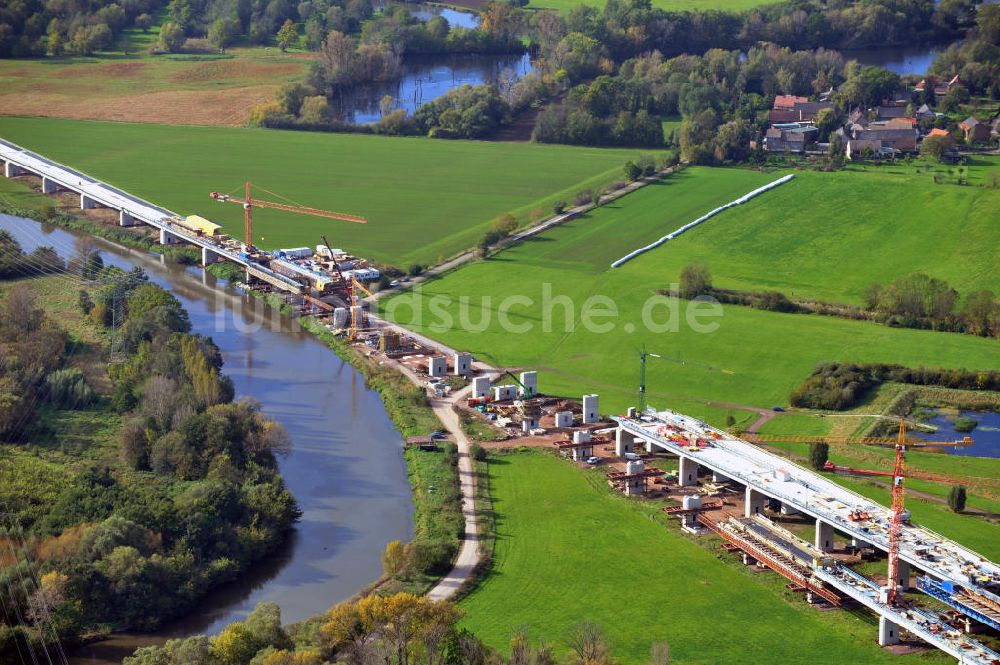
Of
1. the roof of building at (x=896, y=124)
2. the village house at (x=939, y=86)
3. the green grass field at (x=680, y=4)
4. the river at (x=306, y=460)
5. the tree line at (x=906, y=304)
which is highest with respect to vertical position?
the green grass field at (x=680, y=4)

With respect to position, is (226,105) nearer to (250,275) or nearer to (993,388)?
(250,275)

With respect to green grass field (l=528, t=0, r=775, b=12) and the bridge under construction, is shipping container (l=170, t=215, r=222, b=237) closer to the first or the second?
the bridge under construction

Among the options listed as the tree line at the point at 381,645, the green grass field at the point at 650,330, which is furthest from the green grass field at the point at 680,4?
the tree line at the point at 381,645

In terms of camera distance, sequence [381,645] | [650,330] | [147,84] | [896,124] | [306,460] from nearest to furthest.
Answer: [381,645]
[306,460]
[650,330]
[896,124]
[147,84]

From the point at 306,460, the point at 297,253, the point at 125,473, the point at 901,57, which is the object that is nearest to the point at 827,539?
the point at 306,460

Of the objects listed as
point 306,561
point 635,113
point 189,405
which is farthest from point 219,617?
point 635,113

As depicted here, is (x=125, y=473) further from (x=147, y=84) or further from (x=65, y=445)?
(x=147, y=84)

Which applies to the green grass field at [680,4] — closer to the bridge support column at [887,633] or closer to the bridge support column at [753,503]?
the bridge support column at [753,503]
